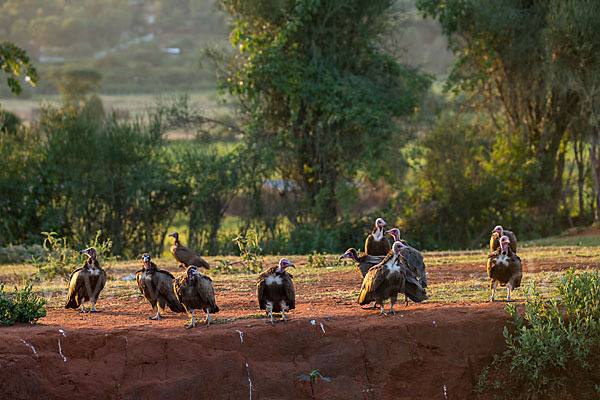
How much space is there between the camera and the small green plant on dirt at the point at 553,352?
738cm

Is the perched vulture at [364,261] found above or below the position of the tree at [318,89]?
below

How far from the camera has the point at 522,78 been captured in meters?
19.0

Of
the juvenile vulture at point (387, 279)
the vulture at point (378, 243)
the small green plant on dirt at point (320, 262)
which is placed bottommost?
the small green plant on dirt at point (320, 262)

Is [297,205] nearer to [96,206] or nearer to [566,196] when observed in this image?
[96,206]

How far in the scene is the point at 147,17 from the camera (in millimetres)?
69500

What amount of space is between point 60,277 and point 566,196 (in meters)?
14.7

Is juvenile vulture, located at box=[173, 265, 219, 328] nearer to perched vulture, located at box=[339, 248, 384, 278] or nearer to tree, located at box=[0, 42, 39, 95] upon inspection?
perched vulture, located at box=[339, 248, 384, 278]

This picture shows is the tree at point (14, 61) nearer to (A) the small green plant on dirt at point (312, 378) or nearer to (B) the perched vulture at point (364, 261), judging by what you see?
(B) the perched vulture at point (364, 261)

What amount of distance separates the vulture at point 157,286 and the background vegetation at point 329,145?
355 inches

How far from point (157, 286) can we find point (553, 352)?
4.11 meters

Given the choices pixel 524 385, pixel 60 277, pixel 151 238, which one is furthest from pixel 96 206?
pixel 524 385

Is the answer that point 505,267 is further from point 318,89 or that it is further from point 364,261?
point 318,89

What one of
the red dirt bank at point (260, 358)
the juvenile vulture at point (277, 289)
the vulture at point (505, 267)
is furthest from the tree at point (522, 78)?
the juvenile vulture at point (277, 289)

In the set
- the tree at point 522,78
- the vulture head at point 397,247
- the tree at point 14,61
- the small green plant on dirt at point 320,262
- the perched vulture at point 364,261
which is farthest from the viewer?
the tree at point 522,78
